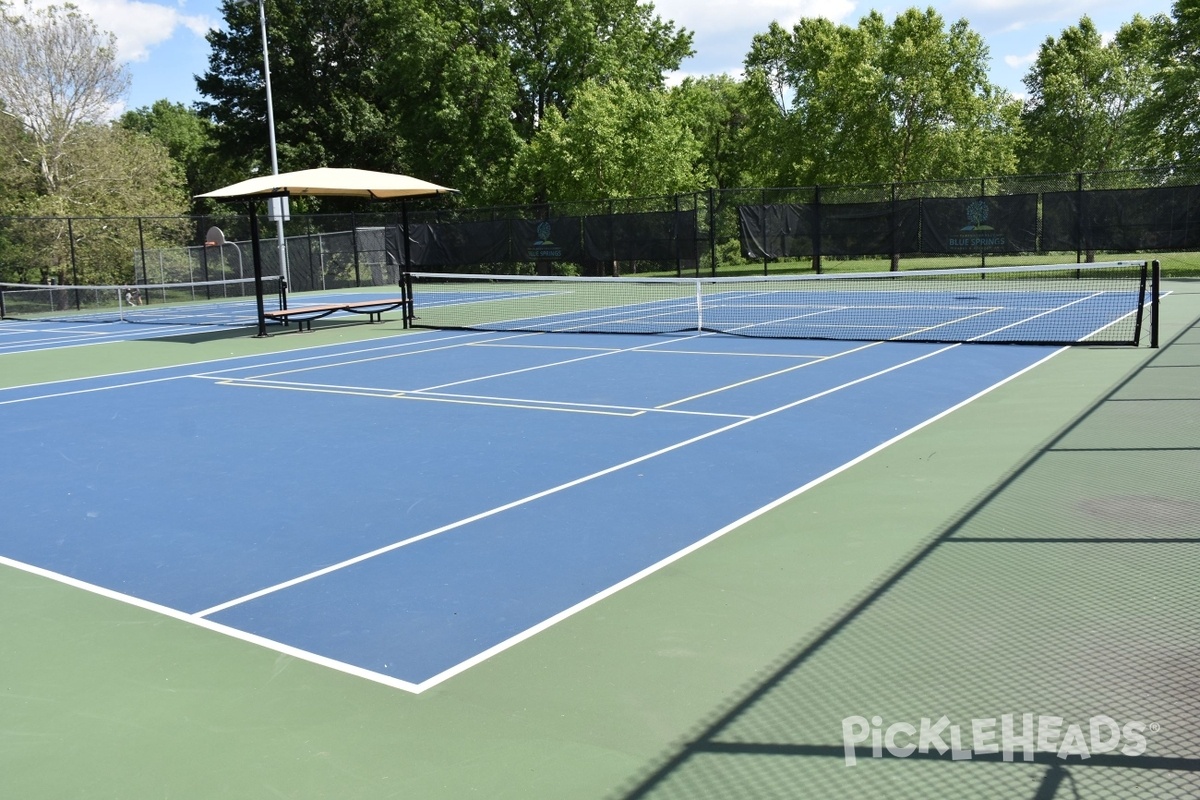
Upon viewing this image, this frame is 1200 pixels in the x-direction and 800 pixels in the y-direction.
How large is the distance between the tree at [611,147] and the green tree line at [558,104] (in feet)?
0.30

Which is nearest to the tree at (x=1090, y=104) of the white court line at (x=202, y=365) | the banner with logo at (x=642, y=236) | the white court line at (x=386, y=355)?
the banner with logo at (x=642, y=236)

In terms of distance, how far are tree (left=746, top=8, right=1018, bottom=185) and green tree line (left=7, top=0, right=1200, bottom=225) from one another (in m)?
0.10

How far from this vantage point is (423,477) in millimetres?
8000

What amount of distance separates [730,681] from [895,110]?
145ft

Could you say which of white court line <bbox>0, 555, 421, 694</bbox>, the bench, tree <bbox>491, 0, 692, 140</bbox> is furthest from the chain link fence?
white court line <bbox>0, 555, 421, 694</bbox>

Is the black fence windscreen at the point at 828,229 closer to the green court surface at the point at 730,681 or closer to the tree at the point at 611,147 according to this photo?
the tree at the point at 611,147

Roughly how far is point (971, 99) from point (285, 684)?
4478cm

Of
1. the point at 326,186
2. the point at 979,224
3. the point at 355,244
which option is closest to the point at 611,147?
the point at 355,244

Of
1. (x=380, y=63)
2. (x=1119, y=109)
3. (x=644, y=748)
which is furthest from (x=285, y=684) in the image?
(x=1119, y=109)

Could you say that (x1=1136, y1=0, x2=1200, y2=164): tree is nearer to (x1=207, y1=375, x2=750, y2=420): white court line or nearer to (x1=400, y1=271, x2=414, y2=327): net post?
(x1=400, y1=271, x2=414, y2=327): net post

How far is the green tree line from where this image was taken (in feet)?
125

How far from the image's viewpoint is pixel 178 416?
11320 millimetres

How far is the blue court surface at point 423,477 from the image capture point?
5344 mm

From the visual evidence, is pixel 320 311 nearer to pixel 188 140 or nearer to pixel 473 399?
pixel 473 399
